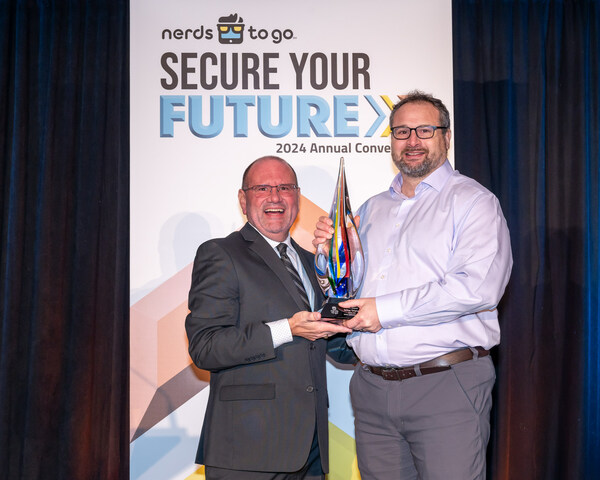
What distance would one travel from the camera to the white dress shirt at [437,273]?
2168 millimetres

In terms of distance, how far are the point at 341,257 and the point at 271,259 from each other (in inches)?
12.5

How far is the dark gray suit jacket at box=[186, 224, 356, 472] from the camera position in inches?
89.2

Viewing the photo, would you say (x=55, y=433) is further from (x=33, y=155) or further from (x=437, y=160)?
(x=437, y=160)

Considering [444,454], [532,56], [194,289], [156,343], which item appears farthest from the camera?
[532,56]

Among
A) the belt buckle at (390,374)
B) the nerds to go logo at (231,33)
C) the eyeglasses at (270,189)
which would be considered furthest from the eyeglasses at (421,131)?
the nerds to go logo at (231,33)

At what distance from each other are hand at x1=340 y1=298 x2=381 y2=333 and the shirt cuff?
0.74 ft

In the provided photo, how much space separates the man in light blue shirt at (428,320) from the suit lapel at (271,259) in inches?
8.4

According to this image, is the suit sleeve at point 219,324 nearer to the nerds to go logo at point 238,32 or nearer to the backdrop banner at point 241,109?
the backdrop banner at point 241,109

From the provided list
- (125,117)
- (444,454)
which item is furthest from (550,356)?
(125,117)

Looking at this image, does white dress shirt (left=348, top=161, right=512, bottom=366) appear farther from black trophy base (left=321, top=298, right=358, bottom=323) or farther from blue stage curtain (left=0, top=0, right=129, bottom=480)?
blue stage curtain (left=0, top=0, right=129, bottom=480)

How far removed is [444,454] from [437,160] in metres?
1.13

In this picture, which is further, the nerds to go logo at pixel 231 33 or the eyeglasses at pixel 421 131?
the nerds to go logo at pixel 231 33

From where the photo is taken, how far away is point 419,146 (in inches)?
96.0

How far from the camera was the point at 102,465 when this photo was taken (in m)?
3.66
